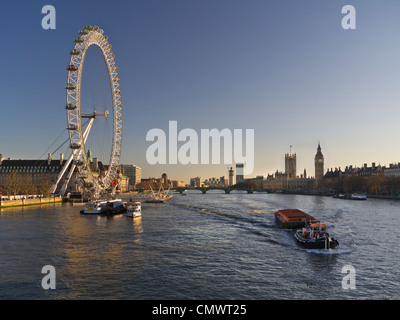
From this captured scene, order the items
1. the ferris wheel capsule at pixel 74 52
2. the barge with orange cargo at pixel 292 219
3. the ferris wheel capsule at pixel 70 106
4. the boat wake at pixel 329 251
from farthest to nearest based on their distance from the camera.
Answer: the ferris wheel capsule at pixel 70 106
the ferris wheel capsule at pixel 74 52
the barge with orange cargo at pixel 292 219
the boat wake at pixel 329 251

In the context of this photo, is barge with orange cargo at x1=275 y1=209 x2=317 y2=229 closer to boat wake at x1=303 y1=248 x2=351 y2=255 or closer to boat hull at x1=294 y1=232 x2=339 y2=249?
boat hull at x1=294 y1=232 x2=339 y2=249

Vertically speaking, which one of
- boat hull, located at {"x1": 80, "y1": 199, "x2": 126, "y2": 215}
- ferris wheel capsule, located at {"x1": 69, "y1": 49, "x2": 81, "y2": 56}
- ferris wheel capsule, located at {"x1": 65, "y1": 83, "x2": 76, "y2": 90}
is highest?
ferris wheel capsule, located at {"x1": 69, "y1": 49, "x2": 81, "y2": 56}

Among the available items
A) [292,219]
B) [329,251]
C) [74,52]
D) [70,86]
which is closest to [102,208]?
[70,86]

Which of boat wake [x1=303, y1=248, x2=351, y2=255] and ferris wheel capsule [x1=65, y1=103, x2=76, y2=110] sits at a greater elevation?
ferris wheel capsule [x1=65, y1=103, x2=76, y2=110]

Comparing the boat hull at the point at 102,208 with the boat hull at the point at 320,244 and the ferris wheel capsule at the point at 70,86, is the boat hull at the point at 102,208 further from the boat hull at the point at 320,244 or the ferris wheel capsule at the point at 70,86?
the boat hull at the point at 320,244

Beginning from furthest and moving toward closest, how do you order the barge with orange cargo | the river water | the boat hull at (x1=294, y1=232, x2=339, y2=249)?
1. the barge with orange cargo
2. the boat hull at (x1=294, y1=232, x2=339, y2=249)
3. the river water

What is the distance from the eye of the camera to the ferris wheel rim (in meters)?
74.8

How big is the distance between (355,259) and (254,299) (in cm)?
1408

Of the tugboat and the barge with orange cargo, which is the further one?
the barge with orange cargo

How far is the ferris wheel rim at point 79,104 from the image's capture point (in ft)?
245

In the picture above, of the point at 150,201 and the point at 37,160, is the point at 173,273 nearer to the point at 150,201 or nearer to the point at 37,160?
the point at 150,201

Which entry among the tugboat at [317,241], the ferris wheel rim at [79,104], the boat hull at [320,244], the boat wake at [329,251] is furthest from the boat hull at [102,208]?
the boat wake at [329,251]

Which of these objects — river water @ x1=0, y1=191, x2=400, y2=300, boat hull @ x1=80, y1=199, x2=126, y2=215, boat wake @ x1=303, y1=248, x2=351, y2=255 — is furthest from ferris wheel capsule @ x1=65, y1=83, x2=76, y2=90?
boat wake @ x1=303, y1=248, x2=351, y2=255

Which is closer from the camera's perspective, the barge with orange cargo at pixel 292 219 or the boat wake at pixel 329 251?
the boat wake at pixel 329 251
